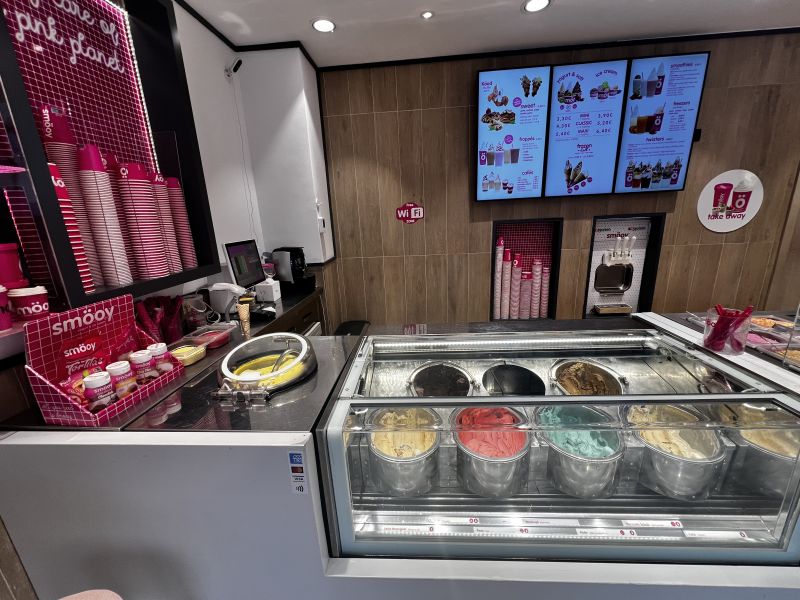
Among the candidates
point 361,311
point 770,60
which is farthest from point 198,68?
point 770,60

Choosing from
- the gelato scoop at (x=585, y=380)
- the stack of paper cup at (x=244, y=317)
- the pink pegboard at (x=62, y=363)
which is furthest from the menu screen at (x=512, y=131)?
the pink pegboard at (x=62, y=363)

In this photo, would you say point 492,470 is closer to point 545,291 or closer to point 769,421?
point 769,421

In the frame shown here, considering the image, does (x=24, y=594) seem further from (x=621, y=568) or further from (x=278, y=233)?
(x=278, y=233)

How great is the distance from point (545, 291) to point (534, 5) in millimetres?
2381

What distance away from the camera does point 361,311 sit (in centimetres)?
357

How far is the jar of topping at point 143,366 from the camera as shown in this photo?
101 centimetres

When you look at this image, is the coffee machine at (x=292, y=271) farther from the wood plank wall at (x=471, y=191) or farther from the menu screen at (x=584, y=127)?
the menu screen at (x=584, y=127)

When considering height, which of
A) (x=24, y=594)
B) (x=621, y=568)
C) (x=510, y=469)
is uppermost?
(x=510, y=469)

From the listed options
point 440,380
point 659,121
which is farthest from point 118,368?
point 659,121

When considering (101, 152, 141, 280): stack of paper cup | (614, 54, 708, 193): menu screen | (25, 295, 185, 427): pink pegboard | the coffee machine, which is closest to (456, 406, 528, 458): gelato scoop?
(25, 295, 185, 427): pink pegboard

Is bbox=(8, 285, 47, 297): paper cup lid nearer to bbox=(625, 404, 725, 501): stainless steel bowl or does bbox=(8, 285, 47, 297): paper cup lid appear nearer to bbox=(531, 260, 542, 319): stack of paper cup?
bbox=(625, 404, 725, 501): stainless steel bowl

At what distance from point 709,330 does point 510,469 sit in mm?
886

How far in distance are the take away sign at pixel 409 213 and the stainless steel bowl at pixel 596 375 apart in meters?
2.33

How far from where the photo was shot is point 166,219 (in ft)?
5.21
